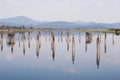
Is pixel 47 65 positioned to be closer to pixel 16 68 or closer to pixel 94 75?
pixel 16 68

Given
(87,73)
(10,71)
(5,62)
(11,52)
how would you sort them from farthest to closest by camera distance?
(11,52), (5,62), (10,71), (87,73)

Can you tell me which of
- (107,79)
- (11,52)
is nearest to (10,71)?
(107,79)

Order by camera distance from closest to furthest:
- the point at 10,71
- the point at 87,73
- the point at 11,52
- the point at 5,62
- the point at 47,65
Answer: the point at 87,73 → the point at 10,71 → the point at 47,65 → the point at 5,62 → the point at 11,52

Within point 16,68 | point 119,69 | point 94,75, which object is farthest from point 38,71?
point 119,69

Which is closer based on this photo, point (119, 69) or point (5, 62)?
point (119, 69)

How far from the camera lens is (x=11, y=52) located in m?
86.0

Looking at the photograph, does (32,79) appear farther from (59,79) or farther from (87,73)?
(87,73)

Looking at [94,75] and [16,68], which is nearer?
[94,75]

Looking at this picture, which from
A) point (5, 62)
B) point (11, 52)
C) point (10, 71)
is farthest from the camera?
point (11, 52)

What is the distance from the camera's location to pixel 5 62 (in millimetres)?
68875

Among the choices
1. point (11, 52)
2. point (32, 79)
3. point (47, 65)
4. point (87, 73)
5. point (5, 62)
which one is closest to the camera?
point (32, 79)

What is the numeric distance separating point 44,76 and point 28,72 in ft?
14.6

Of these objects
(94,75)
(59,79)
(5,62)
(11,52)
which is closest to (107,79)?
(94,75)

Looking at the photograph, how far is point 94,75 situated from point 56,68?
1064cm
